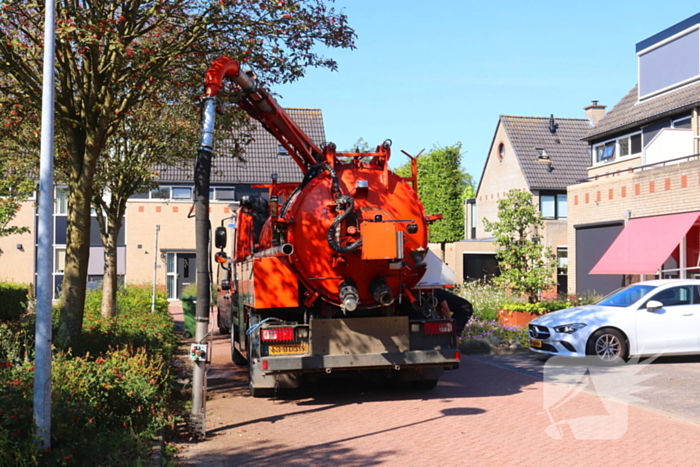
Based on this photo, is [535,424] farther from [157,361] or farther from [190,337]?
[190,337]

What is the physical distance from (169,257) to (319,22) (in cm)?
2628

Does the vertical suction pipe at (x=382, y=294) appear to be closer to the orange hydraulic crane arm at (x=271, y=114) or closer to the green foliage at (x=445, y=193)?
the orange hydraulic crane arm at (x=271, y=114)

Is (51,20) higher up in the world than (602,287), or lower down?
higher up

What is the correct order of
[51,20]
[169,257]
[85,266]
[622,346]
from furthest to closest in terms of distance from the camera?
[169,257], [622,346], [85,266], [51,20]

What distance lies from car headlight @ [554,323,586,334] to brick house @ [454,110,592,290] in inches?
868

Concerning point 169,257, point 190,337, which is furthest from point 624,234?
point 169,257

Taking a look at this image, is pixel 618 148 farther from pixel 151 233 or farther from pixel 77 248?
pixel 77 248

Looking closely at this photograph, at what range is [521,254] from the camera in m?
21.3

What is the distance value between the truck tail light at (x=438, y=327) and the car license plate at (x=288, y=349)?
5.40ft

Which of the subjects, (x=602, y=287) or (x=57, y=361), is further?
(x=602, y=287)

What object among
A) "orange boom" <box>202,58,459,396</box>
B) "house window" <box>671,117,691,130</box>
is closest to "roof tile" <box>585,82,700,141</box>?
"house window" <box>671,117,691,130</box>

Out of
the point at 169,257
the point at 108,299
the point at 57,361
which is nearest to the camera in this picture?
the point at 57,361

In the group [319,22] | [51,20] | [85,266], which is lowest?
[85,266]

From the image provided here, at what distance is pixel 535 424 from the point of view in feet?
28.7
